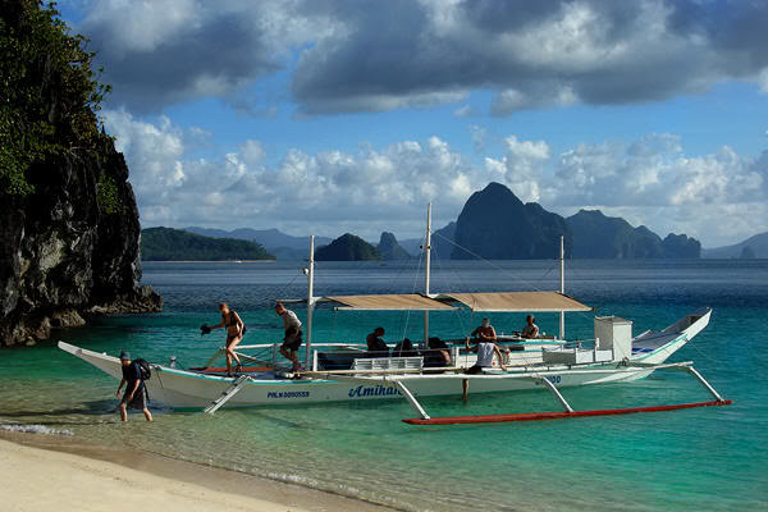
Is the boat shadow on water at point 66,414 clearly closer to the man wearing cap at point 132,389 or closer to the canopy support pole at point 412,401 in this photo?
the man wearing cap at point 132,389

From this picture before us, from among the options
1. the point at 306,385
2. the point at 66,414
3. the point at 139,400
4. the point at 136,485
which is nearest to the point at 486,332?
the point at 306,385

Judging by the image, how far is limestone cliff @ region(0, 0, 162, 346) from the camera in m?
26.8

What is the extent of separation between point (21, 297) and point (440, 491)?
25243mm

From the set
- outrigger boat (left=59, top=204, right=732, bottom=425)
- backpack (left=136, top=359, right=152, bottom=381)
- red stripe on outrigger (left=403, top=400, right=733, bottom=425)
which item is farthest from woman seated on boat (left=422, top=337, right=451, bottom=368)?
backpack (left=136, top=359, right=152, bottom=381)

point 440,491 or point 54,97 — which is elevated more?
point 54,97

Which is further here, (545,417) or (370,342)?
(370,342)

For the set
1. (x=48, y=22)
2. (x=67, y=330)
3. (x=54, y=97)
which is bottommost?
(x=67, y=330)

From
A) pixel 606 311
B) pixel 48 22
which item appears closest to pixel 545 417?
pixel 48 22

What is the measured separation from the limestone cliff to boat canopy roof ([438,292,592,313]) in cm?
1766

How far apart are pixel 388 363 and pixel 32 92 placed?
18.9 m

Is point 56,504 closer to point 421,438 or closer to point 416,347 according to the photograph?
point 421,438

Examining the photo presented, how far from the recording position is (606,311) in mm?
59844

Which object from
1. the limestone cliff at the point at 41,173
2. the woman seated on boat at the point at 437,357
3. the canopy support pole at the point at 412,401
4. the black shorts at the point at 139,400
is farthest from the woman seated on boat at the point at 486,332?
the limestone cliff at the point at 41,173

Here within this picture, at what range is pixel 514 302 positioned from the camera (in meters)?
21.1
